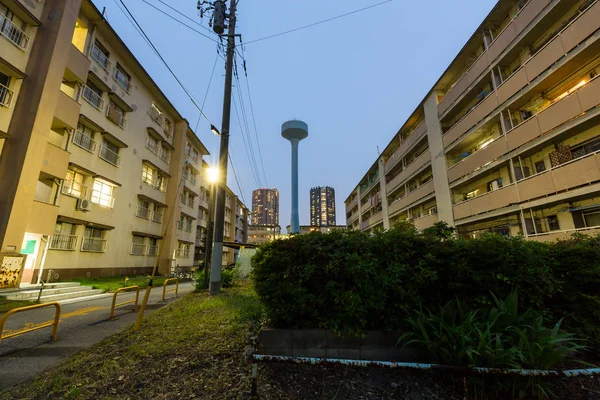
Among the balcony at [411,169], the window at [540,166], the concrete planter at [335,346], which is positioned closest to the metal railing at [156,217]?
the concrete planter at [335,346]

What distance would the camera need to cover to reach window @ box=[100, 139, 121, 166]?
17.1m

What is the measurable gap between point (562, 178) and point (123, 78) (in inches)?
1098

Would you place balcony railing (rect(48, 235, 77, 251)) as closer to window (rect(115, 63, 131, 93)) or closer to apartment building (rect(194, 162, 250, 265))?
apartment building (rect(194, 162, 250, 265))

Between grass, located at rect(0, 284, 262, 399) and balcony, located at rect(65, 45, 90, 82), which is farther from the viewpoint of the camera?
balcony, located at rect(65, 45, 90, 82)

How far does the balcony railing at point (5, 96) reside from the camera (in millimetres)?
10734

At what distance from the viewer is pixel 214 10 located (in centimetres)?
1122

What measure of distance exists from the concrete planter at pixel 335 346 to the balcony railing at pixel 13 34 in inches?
650

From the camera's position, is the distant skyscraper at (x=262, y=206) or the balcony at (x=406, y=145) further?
the distant skyscraper at (x=262, y=206)

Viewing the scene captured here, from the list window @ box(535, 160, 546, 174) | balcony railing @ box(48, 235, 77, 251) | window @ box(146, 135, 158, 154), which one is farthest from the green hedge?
window @ box(146, 135, 158, 154)

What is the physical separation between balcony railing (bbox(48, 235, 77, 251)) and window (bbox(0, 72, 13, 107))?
6654 mm

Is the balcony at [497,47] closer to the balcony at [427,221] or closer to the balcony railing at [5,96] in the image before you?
the balcony at [427,221]

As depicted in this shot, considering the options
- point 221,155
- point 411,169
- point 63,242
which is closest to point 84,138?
point 63,242

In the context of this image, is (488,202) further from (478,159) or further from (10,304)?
(10,304)

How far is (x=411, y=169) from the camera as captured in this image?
81.1 ft
